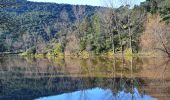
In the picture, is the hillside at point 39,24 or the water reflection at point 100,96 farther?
the hillside at point 39,24

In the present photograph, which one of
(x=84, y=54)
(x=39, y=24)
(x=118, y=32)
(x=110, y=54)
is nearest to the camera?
(x=110, y=54)

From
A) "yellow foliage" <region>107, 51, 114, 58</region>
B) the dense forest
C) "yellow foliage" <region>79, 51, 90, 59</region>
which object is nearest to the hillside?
the dense forest

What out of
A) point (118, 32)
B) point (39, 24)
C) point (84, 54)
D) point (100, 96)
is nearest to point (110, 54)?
point (118, 32)

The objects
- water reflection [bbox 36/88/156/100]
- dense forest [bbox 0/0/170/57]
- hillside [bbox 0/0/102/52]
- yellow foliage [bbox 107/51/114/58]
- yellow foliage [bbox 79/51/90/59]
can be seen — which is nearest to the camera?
water reflection [bbox 36/88/156/100]

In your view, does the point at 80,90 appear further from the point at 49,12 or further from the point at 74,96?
the point at 49,12

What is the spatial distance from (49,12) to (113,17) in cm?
10264

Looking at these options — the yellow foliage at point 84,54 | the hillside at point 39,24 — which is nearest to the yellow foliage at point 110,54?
the yellow foliage at point 84,54

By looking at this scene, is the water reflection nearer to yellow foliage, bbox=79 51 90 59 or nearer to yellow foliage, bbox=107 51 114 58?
yellow foliage, bbox=107 51 114 58

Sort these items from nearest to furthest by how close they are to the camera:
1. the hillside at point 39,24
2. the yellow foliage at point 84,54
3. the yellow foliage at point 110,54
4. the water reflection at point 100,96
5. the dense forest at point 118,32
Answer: the water reflection at point 100,96, the dense forest at point 118,32, the yellow foliage at point 110,54, the yellow foliage at point 84,54, the hillside at point 39,24

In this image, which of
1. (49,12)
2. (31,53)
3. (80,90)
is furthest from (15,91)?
(49,12)

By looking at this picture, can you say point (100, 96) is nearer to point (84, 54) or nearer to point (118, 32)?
point (118, 32)

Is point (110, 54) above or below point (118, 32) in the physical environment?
below

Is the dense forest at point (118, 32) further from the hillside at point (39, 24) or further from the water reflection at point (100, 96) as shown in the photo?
the water reflection at point (100, 96)

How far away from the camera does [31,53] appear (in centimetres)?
9931
